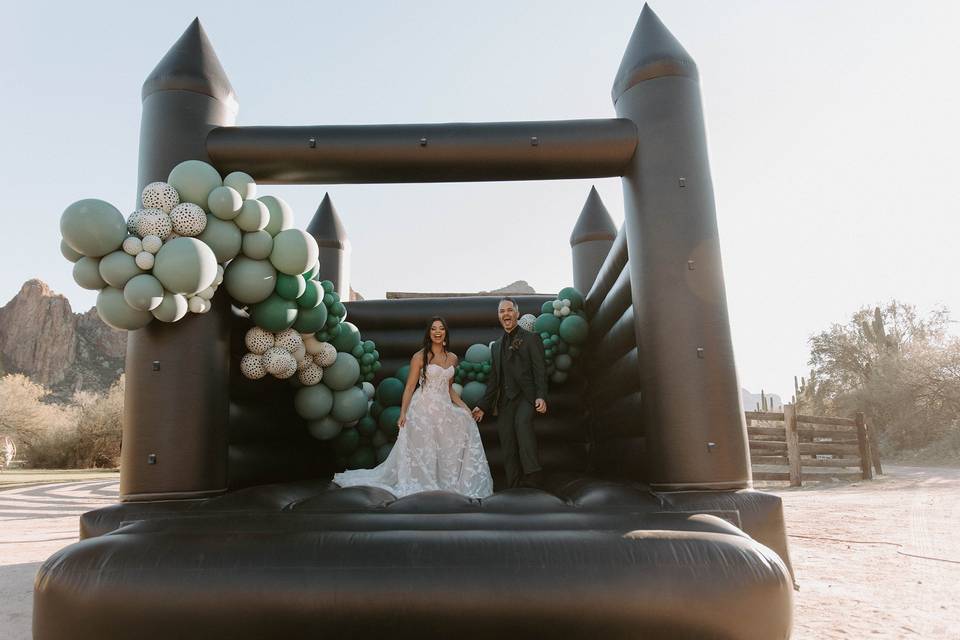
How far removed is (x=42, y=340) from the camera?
47344mm

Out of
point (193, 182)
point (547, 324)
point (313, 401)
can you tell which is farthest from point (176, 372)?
point (547, 324)

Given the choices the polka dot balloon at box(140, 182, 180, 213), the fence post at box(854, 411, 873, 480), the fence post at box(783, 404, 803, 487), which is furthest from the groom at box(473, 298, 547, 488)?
the fence post at box(854, 411, 873, 480)

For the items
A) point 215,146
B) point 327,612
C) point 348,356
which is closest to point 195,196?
point 215,146

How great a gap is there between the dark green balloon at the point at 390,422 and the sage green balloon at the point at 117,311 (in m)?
2.04

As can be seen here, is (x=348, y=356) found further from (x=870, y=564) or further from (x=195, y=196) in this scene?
(x=870, y=564)

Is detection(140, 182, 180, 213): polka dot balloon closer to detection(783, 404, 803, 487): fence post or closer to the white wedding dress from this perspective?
the white wedding dress

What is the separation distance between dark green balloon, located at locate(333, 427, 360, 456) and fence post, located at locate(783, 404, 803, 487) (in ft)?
25.3

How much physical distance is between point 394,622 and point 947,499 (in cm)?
761

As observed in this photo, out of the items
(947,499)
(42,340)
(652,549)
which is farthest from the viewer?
(42,340)

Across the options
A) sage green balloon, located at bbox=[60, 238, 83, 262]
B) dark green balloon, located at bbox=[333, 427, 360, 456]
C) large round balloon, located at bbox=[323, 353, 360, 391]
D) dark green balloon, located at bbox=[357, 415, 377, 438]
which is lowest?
dark green balloon, located at bbox=[333, 427, 360, 456]

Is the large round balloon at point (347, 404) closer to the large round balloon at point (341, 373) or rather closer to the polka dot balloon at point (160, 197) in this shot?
the large round balloon at point (341, 373)

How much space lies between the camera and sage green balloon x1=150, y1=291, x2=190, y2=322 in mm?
2938

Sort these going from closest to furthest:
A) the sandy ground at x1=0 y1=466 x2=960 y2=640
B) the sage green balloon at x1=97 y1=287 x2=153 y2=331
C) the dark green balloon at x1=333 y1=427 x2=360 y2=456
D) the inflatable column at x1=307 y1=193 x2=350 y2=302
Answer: the sandy ground at x1=0 y1=466 x2=960 y2=640
the sage green balloon at x1=97 y1=287 x2=153 y2=331
the dark green balloon at x1=333 y1=427 x2=360 y2=456
the inflatable column at x1=307 y1=193 x2=350 y2=302

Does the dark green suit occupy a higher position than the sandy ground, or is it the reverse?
the dark green suit
